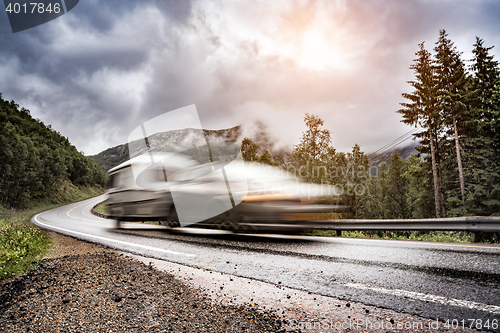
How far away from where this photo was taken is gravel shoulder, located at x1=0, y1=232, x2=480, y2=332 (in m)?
2.22

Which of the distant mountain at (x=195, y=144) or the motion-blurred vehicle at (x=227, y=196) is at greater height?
the distant mountain at (x=195, y=144)

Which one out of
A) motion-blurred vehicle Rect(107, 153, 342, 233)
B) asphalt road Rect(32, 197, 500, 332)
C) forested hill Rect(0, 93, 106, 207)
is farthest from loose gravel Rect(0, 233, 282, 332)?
forested hill Rect(0, 93, 106, 207)

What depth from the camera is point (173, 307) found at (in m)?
2.66

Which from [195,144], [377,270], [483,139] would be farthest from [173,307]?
[483,139]

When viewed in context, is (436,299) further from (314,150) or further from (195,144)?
(314,150)

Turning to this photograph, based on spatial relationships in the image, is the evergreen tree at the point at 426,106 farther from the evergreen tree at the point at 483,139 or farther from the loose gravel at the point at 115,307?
the loose gravel at the point at 115,307

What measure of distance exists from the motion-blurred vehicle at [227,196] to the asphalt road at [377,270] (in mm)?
980

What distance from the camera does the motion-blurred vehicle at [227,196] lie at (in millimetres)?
7105

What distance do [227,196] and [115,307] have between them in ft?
15.9

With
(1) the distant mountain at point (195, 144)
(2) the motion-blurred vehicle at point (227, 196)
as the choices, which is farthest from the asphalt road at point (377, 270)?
(1) the distant mountain at point (195, 144)

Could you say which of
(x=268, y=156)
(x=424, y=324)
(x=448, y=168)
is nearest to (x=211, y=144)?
(x=424, y=324)

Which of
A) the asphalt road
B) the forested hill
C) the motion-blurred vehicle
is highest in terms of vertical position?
the forested hill

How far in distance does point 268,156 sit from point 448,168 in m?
24.5

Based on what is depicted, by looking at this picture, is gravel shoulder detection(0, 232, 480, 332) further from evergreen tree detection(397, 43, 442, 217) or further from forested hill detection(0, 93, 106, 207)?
forested hill detection(0, 93, 106, 207)
